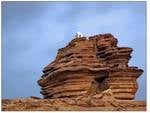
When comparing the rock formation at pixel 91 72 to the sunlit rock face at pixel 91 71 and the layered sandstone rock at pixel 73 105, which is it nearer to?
the sunlit rock face at pixel 91 71

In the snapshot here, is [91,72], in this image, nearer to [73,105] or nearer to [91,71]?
[91,71]

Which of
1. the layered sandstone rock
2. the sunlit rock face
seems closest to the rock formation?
the sunlit rock face

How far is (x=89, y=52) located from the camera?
1828 centimetres

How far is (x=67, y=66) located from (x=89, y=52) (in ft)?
3.38

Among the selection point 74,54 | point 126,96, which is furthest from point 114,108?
point 74,54

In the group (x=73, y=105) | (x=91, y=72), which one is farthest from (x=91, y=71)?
(x=73, y=105)

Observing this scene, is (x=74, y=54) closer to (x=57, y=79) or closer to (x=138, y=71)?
(x=57, y=79)

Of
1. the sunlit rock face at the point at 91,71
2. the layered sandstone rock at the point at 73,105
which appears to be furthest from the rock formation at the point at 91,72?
the layered sandstone rock at the point at 73,105

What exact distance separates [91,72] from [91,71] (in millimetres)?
35

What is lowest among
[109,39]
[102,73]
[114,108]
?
[114,108]

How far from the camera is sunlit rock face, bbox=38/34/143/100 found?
17422 mm

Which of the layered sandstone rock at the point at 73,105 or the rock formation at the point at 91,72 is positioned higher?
the rock formation at the point at 91,72

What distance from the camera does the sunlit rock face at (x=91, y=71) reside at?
17.4m

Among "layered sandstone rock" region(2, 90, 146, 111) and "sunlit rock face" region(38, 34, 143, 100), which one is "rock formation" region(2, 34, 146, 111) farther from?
"layered sandstone rock" region(2, 90, 146, 111)
